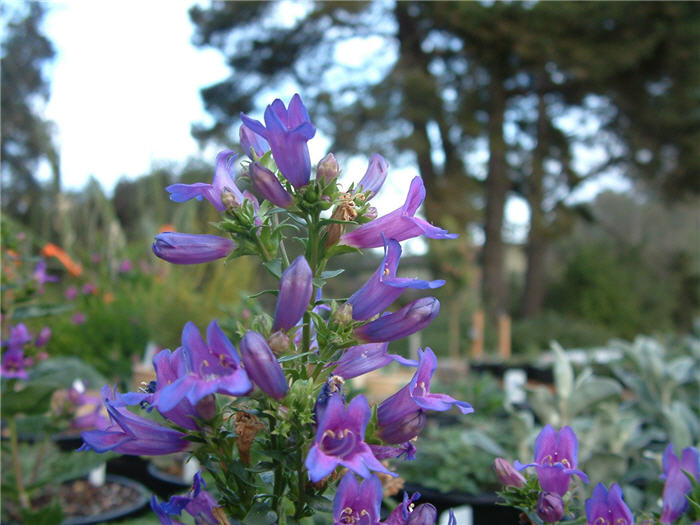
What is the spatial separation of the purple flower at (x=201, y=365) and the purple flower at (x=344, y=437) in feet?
0.31

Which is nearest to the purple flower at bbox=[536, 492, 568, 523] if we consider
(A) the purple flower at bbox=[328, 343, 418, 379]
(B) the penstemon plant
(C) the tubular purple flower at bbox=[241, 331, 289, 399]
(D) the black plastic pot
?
(B) the penstemon plant

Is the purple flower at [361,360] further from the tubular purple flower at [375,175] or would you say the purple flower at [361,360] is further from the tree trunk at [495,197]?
the tree trunk at [495,197]

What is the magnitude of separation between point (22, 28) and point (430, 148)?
1613 centimetres

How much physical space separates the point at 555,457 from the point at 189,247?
0.58 metres

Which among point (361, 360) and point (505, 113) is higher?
point (505, 113)

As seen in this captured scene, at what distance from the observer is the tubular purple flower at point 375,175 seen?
2.96ft

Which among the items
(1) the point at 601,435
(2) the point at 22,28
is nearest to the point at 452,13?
(1) the point at 601,435

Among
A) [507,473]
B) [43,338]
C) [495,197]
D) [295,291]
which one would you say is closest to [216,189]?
[295,291]

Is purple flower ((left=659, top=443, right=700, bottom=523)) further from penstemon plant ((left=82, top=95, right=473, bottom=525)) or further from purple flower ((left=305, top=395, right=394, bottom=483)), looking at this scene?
purple flower ((left=305, top=395, right=394, bottom=483))

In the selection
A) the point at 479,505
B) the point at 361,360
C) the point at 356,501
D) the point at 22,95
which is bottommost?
the point at 479,505

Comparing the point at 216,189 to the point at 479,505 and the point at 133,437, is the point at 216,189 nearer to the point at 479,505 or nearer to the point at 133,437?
the point at 133,437

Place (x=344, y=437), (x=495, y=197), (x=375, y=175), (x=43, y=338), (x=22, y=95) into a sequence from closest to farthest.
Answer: (x=344, y=437) → (x=375, y=175) → (x=43, y=338) → (x=495, y=197) → (x=22, y=95)

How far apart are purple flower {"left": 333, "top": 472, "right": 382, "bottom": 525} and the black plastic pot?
1.20 meters

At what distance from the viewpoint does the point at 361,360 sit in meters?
0.84
